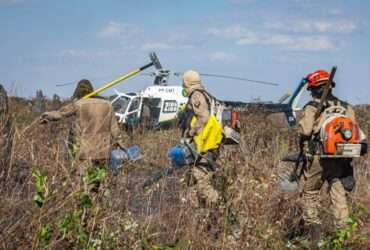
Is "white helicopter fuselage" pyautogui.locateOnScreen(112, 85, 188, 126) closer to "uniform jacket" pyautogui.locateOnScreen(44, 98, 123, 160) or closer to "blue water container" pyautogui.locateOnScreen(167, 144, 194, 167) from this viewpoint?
"uniform jacket" pyautogui.locateOnScreen(44, 98, 123, 160)

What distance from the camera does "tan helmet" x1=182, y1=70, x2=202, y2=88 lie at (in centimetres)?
843

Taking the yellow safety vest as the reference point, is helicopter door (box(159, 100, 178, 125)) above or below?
above

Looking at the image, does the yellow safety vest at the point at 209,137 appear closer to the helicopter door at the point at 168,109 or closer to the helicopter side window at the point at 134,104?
the helicopter side window at the point at 134,104

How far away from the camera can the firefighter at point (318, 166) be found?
7637 mm

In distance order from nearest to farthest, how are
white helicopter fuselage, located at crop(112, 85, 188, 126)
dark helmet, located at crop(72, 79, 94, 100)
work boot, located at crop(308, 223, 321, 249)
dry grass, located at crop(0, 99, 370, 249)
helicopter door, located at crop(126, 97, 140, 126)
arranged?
dry grass, located at crop(0, 99, 370, 249) < work boot, located at crop(308, 223, 321, 249) < dark helmet, located at crop(72, 79, 94, 100) < helicopter door, located at crop(126, 97, 140, 126) < white helicopter fuselage, located at crop(112, 85, 188, 126)

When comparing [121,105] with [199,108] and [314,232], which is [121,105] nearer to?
[199,108]

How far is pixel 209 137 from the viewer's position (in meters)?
8.27

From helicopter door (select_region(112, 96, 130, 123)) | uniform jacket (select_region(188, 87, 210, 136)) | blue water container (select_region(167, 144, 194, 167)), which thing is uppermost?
helicopter door (select_region(112, 96, 130, 123))

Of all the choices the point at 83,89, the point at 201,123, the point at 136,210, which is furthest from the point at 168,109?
the point at 136,210

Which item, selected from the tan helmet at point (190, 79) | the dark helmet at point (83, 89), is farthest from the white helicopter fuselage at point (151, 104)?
the tan helmet at point (190, 79)

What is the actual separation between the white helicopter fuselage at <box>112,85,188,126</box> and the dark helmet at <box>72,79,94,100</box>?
40.0 feet

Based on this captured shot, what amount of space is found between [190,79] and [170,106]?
15.0 meters

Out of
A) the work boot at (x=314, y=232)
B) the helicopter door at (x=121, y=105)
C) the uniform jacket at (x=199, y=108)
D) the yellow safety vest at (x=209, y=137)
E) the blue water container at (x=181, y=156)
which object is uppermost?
the helicopter door at (x=121, y=105)

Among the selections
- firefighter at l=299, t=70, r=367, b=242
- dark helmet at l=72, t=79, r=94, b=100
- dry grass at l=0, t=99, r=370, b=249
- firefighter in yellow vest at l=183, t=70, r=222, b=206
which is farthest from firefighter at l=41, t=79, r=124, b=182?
firefighter at l=299, t=70, r=367, b=242
